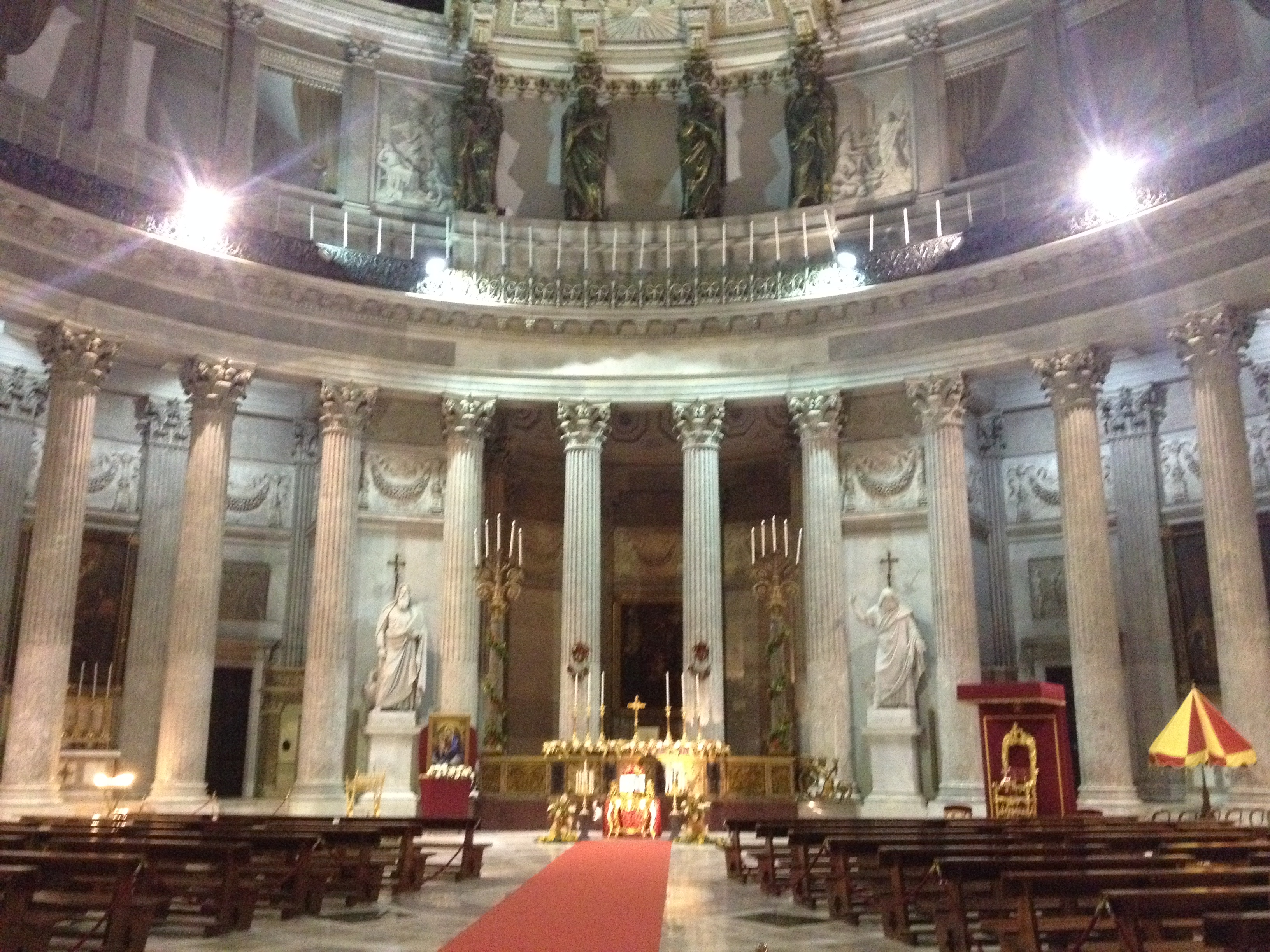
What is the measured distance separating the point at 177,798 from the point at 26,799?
103 inches

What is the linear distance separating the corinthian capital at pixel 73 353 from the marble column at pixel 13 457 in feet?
11.9

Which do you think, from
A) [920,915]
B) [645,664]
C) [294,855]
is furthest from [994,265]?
[294,855]

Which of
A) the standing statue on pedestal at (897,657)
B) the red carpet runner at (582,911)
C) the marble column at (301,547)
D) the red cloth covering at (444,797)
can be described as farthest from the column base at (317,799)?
the standing statue on pedestal at (897,657)

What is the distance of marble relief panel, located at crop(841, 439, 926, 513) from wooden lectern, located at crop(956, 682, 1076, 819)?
8.08 meters

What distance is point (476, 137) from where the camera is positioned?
28078 millimetres

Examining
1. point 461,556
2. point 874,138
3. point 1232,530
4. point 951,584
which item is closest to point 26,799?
point 461,556

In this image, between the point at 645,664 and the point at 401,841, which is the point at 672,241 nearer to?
→ the point at 645,664

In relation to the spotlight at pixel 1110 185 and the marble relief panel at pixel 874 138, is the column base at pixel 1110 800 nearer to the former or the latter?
the spotlight at pixel 1110 185

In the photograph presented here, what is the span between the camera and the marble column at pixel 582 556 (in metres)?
24.5

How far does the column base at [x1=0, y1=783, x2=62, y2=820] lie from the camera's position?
19969mm

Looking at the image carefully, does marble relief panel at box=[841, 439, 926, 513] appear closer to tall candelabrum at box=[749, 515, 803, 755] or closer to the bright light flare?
tall candelabrum at box=[749, 515, 803, 755]

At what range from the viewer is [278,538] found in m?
28.6

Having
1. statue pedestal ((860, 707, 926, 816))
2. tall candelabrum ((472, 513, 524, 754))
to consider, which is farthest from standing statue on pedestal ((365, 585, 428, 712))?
statue pedestal ((860, 707, 926, 816))

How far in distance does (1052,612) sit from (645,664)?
394 inches
